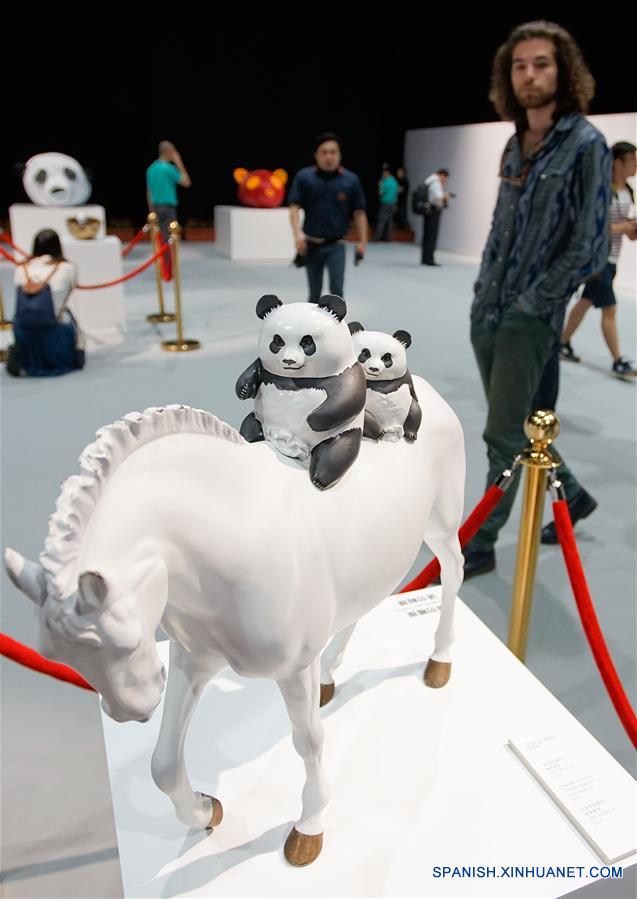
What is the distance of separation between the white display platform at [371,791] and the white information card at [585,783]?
24mm

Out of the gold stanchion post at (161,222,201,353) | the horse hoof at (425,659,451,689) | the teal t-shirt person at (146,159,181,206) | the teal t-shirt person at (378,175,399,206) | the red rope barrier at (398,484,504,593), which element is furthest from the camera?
the teal t-shirt person at (378,175,399,206)

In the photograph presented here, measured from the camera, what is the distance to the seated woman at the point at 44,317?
495 cm

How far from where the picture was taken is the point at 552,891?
130 centimetres

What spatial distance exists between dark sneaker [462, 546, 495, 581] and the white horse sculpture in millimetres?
1383

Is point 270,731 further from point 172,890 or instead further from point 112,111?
point 112,111

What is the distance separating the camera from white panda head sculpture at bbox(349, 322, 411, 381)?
4.43 ft

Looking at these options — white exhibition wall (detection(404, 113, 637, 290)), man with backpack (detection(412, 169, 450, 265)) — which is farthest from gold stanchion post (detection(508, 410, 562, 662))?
white exhibition wall (detection(404, 113, 637, 290))

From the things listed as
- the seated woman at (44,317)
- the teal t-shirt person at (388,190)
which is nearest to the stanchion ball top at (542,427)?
the seated woman at (44,317)

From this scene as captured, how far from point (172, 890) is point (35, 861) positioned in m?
0.55

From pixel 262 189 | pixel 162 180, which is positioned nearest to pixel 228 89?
pixel 262 189

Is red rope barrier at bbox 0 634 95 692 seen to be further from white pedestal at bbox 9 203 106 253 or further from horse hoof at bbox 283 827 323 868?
white pedestal at bbox 9 203 106 253

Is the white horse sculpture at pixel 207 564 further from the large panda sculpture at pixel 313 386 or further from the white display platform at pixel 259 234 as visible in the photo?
the white display platform at pixel 259 234

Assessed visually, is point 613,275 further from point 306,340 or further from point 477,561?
point 306,340

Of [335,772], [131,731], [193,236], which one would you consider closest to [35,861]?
[131,731]
